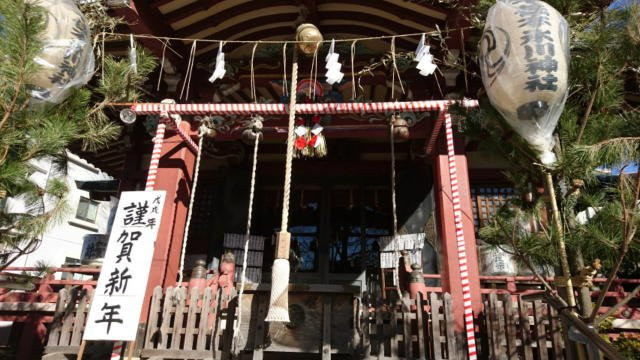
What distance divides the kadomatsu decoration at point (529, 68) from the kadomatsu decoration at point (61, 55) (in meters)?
3.52

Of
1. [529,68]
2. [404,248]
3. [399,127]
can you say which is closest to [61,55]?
[529,68]

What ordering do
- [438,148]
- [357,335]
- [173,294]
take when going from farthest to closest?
[438,148]
[173,294]
[357,335]

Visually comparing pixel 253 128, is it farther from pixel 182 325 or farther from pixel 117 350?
pixel 117 350

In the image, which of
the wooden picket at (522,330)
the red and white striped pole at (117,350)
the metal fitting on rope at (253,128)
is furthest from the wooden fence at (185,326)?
the wooden picket at (522,330)

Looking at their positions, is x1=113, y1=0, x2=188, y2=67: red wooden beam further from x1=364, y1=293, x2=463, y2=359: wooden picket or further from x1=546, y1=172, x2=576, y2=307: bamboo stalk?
x1=546, y1=172, x2=576, y2=307: bamboo stalk

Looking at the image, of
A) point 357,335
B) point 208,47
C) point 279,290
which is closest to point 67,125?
point 279,290

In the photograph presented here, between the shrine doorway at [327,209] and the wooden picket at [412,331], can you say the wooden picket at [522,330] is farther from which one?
the shrine doorway at [327,209]

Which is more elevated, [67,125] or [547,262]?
[67,125]

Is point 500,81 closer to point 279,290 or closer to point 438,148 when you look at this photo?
point 279,290

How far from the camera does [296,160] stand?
9.16m

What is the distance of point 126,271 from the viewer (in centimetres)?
424

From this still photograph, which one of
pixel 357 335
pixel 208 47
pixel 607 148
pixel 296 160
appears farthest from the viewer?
pixel 296 160

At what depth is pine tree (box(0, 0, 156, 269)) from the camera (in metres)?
2.58

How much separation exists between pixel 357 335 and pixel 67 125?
375 cm
